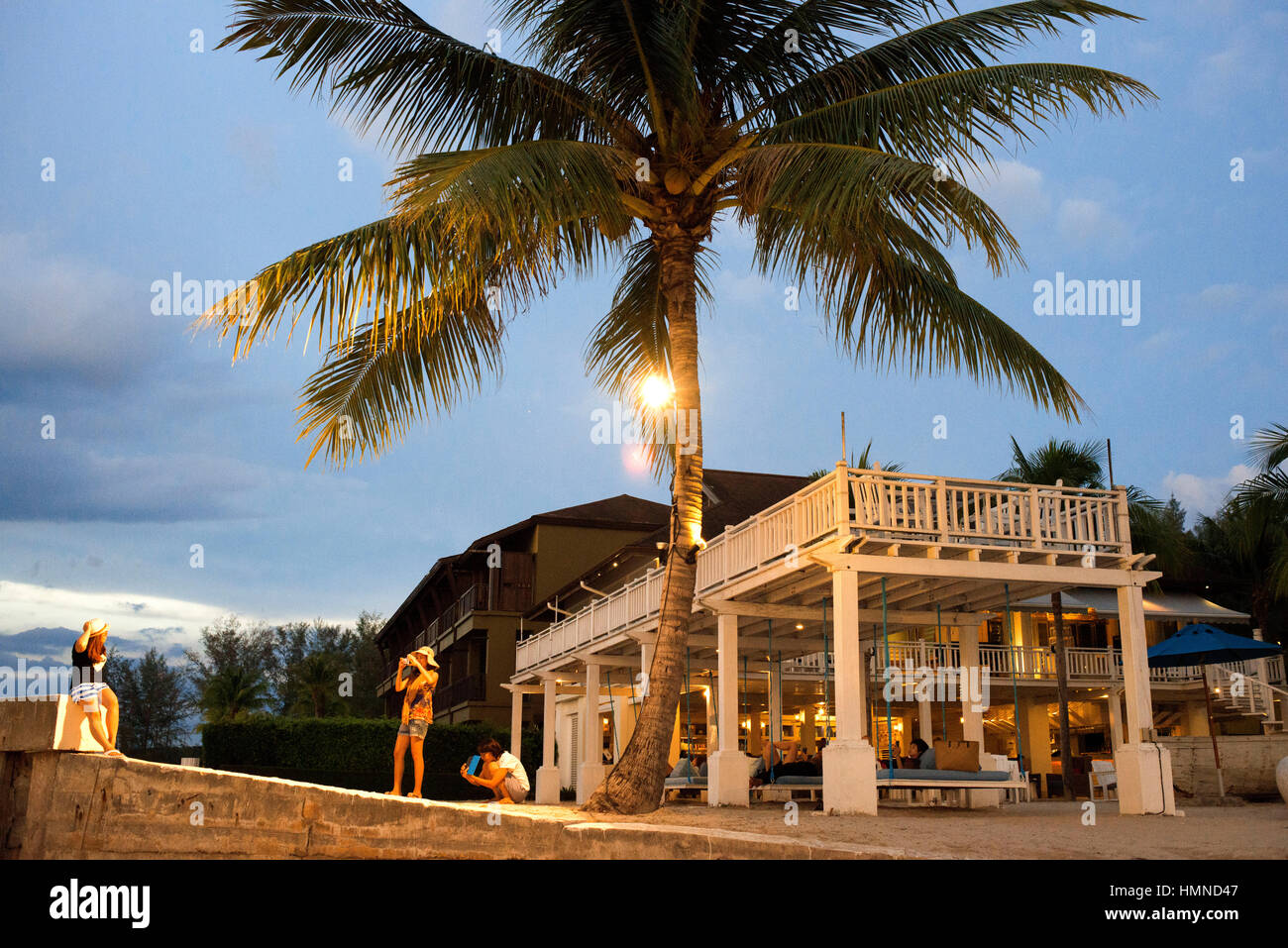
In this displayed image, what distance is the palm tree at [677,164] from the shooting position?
11406 millimetres

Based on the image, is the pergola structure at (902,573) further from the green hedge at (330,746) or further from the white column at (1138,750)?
the green hedge at (330,746)

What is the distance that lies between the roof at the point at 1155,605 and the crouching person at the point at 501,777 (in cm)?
1552

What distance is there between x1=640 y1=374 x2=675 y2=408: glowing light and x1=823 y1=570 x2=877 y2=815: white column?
3.45 meters

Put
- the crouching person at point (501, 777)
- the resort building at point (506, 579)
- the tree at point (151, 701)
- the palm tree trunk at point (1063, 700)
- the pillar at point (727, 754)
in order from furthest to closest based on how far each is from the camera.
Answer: the tree at point (151, 701) → the resort building at point (506, 579) → the palm tree trunk at point (1063, 700) → the pillar at point (727, 754) → the crouching person at point (501, 777)

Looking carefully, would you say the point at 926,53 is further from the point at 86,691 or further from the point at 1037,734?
the point at 1037,734

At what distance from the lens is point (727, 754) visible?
55.2 feet

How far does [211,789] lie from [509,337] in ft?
23.4

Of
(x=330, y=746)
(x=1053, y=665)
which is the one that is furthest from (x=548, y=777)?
(x=1053, y=665)

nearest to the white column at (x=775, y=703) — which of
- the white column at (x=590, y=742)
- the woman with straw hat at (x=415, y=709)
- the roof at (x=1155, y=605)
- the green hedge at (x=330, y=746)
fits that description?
the white column at (x=590, y=742)

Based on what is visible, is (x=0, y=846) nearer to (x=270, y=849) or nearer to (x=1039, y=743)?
(x=270, y=849)
